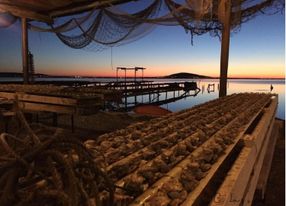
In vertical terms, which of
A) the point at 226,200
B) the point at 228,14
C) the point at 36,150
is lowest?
the point at 226,200

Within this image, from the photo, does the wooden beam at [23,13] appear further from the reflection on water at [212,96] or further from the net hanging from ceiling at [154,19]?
the reflection on water at [212,96]

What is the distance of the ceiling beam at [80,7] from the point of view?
300 inches

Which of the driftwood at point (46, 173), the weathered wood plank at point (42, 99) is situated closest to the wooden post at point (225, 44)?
the weathered wood plank at point (42, 99)

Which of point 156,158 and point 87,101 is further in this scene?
point 87,101

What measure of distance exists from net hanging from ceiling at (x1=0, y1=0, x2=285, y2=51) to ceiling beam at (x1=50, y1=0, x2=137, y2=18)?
0.16 metres

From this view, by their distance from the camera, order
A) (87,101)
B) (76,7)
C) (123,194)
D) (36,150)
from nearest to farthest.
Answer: (36,150) < (123,194) < (87,101) < (76,7)

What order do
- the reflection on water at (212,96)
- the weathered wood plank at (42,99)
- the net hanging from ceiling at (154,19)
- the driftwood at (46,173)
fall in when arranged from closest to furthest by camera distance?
the driftwood at (46,173) < the weathered wood plank at (42,99) < the net hanging from ceiling at (154,19) < the reflection on water at (212,96)

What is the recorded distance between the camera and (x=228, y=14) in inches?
289

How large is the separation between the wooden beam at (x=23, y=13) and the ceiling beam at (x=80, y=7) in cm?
25

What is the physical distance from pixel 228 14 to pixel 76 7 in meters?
4.50

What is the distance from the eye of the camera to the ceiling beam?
761 centimetres

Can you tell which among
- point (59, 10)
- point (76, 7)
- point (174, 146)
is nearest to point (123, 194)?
point (174, 146)

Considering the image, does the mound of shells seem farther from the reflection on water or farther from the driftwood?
the reflection on water

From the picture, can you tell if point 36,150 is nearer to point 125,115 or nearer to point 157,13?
point 157,13
